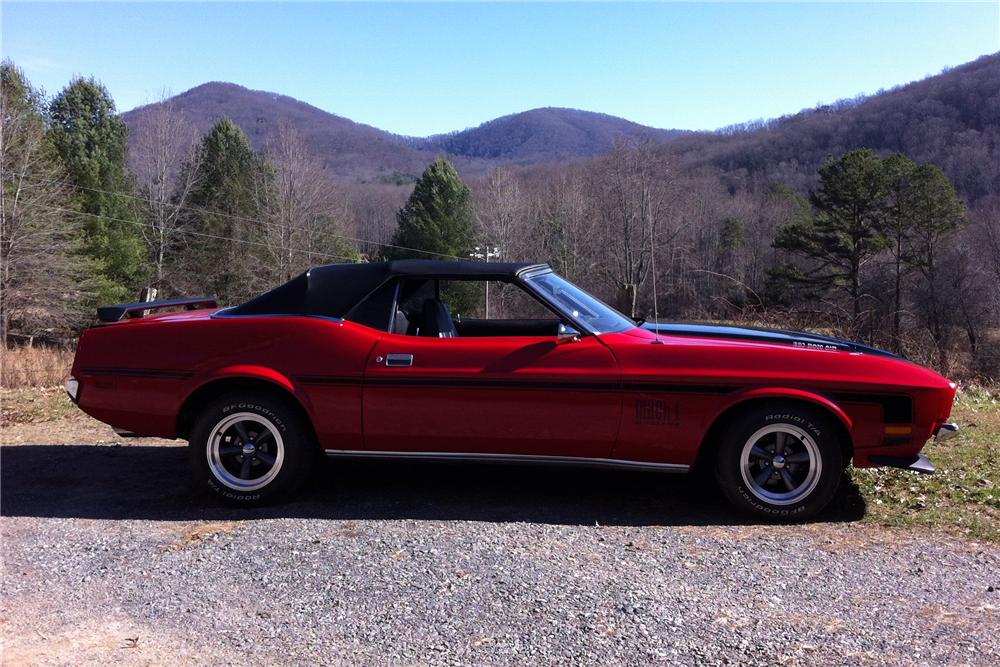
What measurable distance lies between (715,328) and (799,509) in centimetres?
145

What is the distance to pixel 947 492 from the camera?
4922 millimetres

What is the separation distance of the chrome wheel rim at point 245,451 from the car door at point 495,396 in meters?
0.62

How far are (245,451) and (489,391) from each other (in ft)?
5.13

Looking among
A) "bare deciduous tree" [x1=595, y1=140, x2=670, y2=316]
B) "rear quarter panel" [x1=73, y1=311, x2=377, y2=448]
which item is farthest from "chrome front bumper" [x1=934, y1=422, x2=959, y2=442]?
"bare deciduous tree" [x1=595, y1=140, x2=670, y2=316]

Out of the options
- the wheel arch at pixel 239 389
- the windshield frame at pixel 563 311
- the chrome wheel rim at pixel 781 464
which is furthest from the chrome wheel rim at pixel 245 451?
the chrome wheel rim at pixel 781 464

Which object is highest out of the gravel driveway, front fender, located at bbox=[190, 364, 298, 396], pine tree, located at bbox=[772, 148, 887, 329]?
pine tree, located at bbox=[772, 148, 887, 329]

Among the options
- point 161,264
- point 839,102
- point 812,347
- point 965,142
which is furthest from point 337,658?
point 839,102

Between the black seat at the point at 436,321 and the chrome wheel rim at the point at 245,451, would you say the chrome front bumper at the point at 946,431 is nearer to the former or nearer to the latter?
the black seat at the point at 436,321

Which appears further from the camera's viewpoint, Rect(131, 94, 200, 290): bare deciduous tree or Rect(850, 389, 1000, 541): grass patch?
Rect(131, 94, 200, 290): bare deciduous tree

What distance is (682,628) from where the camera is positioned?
314 centimetres

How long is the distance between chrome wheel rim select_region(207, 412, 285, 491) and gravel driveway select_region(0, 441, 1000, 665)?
0.21 m

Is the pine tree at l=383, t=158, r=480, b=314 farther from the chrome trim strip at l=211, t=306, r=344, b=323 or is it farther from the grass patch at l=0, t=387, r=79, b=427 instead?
the chrome trim strip at l=211, t=306, r=344, b=323

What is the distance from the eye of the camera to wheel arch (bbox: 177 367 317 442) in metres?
4.72

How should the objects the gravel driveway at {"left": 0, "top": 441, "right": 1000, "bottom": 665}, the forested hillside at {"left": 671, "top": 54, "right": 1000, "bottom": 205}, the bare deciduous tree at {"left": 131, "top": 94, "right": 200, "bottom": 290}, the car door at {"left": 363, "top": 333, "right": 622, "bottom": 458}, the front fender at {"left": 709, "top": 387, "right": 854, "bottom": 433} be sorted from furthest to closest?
the forested hillside at {"left": 671, "top": 54, "right": 1000, "bottom": 205} → the bare deciduous tree at {"left": 131, "top": 94, "right": 200, "bottom": 290} → the car door at {"left": 363, "top": 333, "right": 622, "bottom": 458} → the front fender at {"left": 709, "top": 387, "right": 854, "bottom": 433} → the gravel driveway at {"left": 0, "top": 441, "right": 1000, "bottom": 665}
